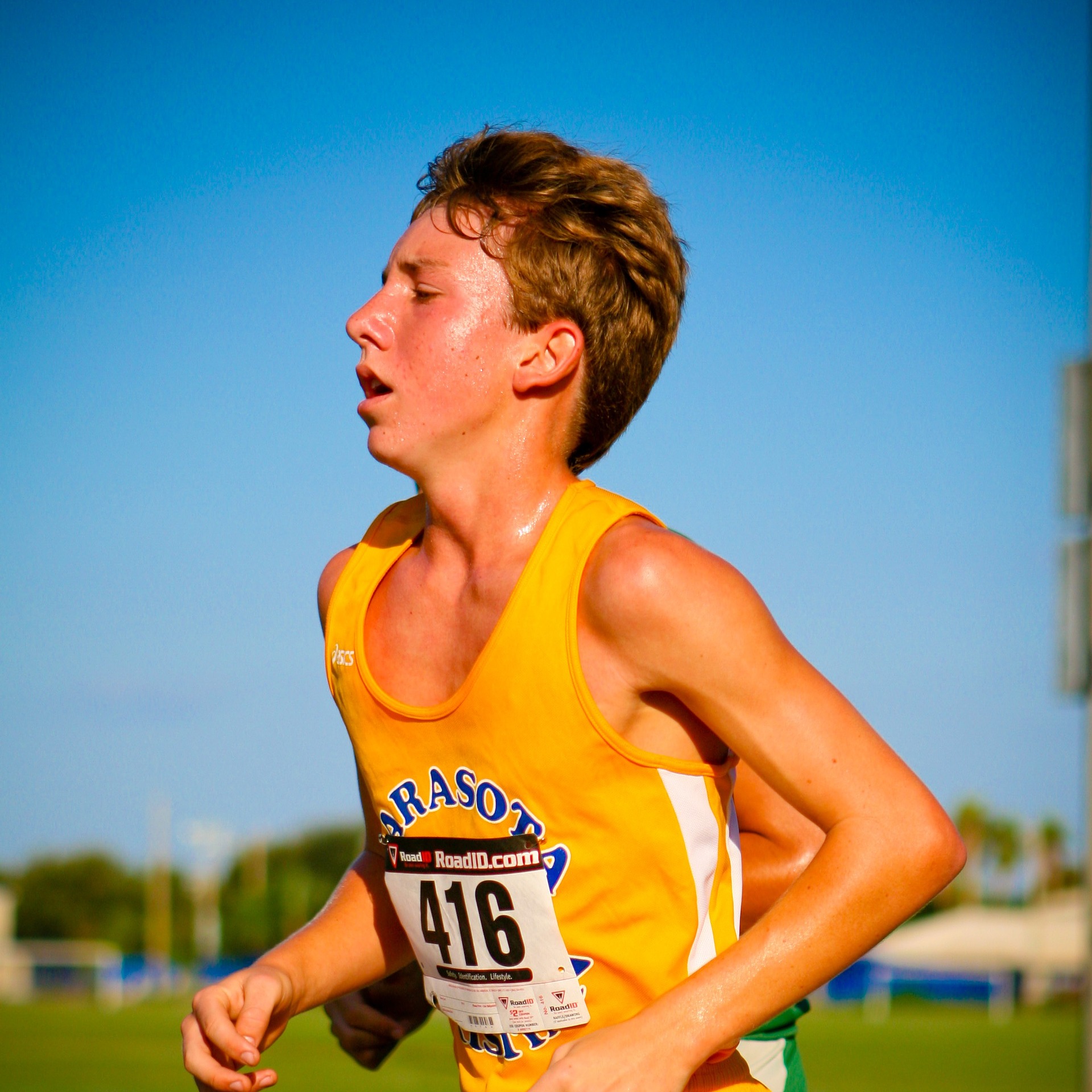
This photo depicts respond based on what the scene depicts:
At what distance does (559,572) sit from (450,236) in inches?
25.9

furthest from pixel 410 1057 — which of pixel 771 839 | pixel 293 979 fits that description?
pixel 293 979

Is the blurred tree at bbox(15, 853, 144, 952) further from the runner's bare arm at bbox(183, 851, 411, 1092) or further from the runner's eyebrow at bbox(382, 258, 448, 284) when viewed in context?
the runner's eyebrow at bbox(382, 258, 448, 284)

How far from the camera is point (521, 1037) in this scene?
2012 mm

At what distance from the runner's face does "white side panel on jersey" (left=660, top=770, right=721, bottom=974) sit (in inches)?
26.4

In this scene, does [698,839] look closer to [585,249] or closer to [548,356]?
[548,356]

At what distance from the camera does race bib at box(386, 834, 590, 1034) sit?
1.96m

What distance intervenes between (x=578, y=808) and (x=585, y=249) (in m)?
0.97

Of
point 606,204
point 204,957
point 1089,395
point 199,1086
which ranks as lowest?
point 204,957

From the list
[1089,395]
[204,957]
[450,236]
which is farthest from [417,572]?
[204,957]

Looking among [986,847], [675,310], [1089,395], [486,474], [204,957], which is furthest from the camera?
[986,847]

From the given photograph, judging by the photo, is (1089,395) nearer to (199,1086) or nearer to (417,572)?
(417,572)

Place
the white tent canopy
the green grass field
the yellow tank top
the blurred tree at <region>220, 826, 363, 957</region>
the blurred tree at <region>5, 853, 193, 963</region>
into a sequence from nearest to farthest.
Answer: the yellow tank top, the green grass field, the white tent canopy, the blurred tree at <region>220, 826, 363, 957</region>, the blurred tree at <region>5, 853, 193, 963</region>

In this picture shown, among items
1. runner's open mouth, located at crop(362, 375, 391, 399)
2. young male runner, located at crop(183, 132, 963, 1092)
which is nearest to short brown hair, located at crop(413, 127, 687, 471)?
young male runner, located at crop(183, 132, 963, 1092)

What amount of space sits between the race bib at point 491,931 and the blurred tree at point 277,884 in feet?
178
